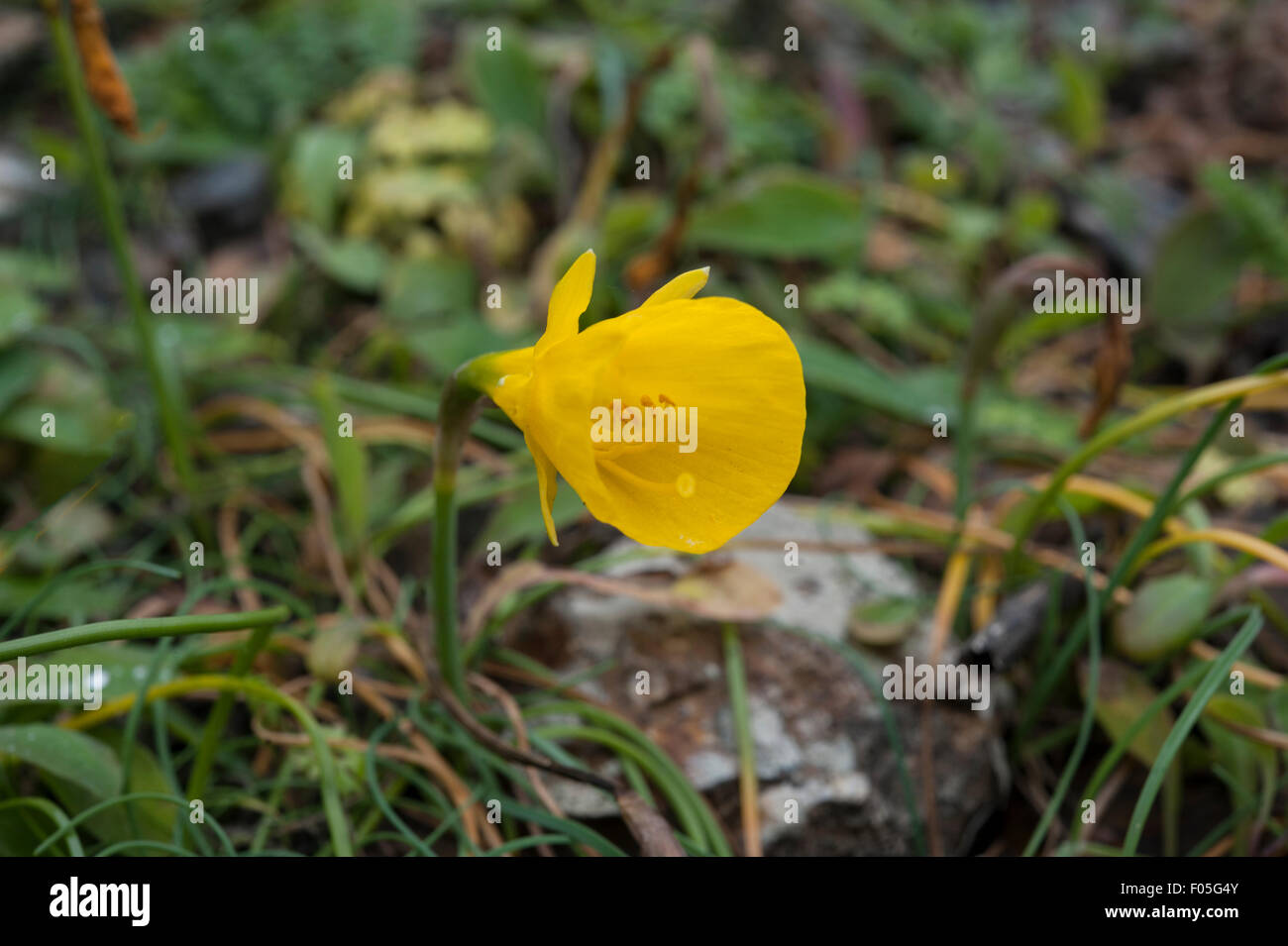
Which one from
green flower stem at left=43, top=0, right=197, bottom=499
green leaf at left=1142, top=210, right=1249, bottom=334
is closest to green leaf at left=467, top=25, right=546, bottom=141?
green flower stem at left=43, top=0, right=197, bottom=499

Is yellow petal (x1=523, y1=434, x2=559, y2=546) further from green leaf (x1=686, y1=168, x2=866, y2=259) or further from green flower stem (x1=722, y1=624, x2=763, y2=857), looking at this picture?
green leaf (x1=686, y1=168, x2=866, y2=259)

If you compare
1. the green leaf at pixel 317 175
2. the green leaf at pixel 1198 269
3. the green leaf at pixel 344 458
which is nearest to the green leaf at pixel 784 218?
the green leaf at pixel 1198 269

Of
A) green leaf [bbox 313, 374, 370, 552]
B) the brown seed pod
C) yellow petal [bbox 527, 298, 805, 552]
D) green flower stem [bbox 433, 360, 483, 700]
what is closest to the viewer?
yellow petal [bbox 527, 298, 805, 552]

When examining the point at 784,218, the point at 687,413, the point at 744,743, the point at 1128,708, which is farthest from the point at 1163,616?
the point at 784,218
